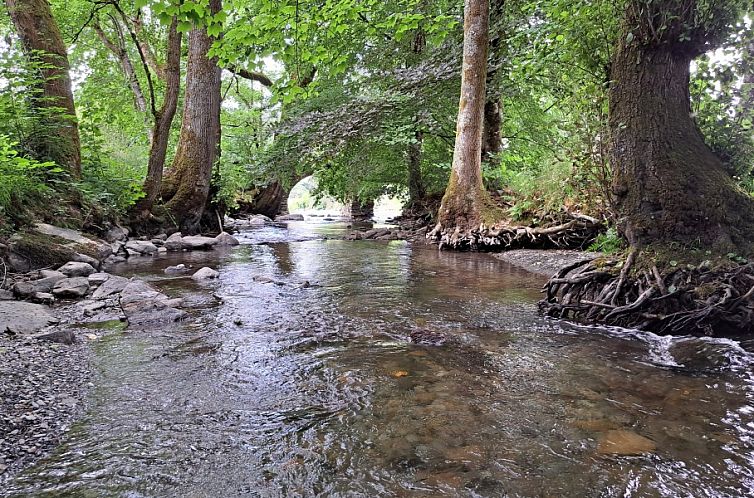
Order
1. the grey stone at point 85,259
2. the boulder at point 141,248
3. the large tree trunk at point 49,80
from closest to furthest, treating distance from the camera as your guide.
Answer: the grey stone at point 85,259 → the large tree trunk at point 49,80 → the boulder at point 141,248

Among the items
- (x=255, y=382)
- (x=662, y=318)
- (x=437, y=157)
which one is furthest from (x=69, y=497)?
(x=437, y=157)

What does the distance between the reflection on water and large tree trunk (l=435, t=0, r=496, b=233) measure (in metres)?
6.28

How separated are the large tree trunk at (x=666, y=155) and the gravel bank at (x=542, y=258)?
2.87m

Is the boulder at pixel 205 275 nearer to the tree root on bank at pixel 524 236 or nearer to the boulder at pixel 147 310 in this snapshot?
the boulder at pixel 147 310

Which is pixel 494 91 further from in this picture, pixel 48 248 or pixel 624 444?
pixel 624 444

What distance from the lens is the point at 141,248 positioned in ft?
32.4

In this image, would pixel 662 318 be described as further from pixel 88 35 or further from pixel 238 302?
pixel 88 35

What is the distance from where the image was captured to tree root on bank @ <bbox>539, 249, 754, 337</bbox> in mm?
3877

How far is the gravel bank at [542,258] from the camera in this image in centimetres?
772

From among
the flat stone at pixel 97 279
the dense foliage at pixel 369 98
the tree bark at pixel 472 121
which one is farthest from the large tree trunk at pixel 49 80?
the tree bark at pixel 472 121

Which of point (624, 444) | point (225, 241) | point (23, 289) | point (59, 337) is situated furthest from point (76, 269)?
point (624, 444)

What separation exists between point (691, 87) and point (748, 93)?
1.55ft

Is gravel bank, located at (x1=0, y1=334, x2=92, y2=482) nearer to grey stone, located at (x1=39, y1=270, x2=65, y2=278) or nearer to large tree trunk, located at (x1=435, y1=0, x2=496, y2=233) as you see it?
grey stone, located at (x1=39, y1=270, x2=65, y2=278)

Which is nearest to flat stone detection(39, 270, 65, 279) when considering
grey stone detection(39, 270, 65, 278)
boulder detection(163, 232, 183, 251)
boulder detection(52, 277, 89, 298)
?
grey stone detection(39, 270, 65, 278)
